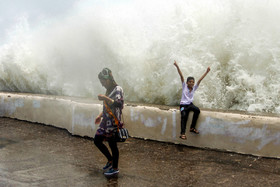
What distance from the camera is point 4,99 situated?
1044cm

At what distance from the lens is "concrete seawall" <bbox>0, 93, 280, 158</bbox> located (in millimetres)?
5527

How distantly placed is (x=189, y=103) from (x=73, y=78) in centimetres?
787

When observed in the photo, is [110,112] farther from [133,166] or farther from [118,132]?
[133,166]

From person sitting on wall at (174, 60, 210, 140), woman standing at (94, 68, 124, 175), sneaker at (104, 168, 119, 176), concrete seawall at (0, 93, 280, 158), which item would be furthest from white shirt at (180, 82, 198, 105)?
sneaker at (104, 168, 119, 176)

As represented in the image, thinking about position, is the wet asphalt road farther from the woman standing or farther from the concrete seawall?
the woman standing

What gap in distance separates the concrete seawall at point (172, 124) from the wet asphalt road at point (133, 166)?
184 millimetres

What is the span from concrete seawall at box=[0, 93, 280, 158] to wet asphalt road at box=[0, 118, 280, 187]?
184 millimetres

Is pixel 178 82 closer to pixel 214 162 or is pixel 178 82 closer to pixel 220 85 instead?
pixel 220 85

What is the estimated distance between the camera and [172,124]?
6.61m

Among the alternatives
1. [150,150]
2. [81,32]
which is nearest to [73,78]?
[81,32]

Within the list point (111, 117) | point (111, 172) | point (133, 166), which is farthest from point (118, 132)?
point (133, 166)

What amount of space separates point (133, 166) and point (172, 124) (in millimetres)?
1549

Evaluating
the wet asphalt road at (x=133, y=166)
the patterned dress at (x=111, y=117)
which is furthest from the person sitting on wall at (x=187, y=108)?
the patterned dress at (x=111, y=117)

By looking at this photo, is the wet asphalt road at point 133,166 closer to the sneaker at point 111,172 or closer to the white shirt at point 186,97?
the sneaker at point 111,172
